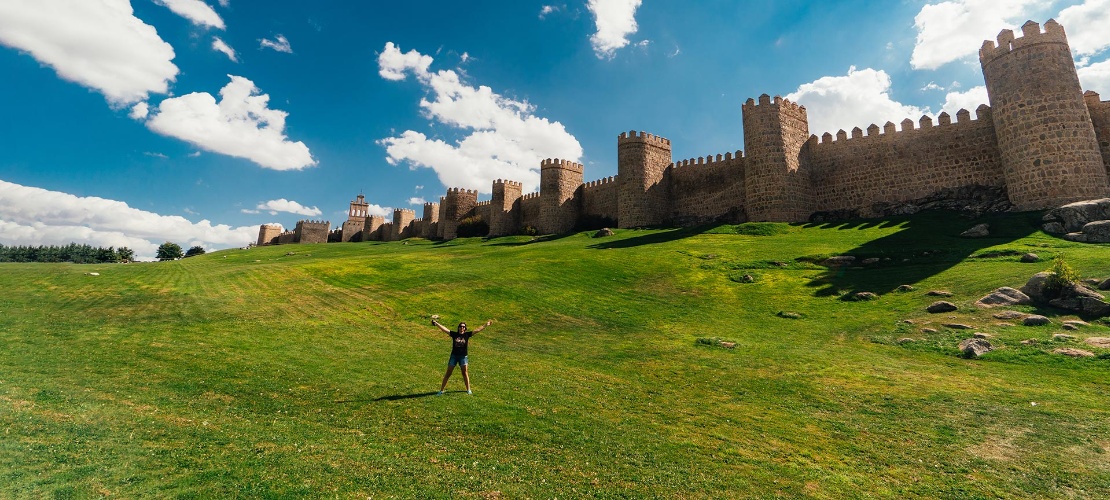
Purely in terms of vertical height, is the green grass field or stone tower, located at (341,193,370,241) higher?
stone tower, located at (341,193,370,241)

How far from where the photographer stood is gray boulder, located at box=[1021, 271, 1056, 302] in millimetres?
18172

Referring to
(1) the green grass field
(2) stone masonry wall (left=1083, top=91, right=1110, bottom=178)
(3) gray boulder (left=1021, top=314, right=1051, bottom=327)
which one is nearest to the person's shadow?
(1) the green grass field

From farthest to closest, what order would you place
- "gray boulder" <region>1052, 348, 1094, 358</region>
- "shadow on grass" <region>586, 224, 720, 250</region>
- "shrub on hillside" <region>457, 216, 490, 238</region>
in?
"shrub on hillside" <region>457, 216, 490, 238</region>, "shadow on grass" <region>586, 224, 720, 250</region>, "gray boulder" <region>1052, 348, 1094, 358</region>

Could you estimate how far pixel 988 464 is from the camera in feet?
27.8

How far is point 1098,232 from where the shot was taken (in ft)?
87.4

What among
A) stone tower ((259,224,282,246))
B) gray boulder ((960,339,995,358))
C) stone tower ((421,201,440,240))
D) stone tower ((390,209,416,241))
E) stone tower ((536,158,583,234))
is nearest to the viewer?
gray boulder ((960,339,995,358))

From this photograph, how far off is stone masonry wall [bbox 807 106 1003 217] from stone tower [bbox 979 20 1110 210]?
2669mm

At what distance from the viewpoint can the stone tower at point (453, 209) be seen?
278ft

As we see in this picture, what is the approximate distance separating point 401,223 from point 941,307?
9051 cm

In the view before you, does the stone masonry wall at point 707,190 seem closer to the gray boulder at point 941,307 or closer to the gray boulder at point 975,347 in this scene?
the gray boulder at point 941,307

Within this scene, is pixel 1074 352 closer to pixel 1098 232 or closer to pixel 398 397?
pixel 398 397

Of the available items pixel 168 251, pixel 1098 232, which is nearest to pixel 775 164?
pixel 1098 232

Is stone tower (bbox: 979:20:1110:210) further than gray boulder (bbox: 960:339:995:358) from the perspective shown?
Yes

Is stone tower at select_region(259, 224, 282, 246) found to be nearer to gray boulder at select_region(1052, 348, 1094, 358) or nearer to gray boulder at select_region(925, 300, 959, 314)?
gray boulder at select_region(925, 300, 959, 314)
